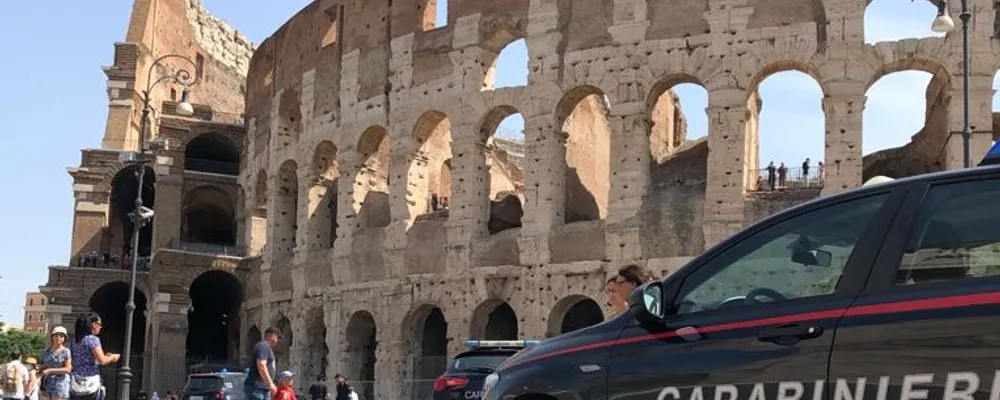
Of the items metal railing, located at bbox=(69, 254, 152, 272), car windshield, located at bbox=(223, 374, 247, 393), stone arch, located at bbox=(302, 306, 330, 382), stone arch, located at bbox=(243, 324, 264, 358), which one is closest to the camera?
car windshield, located at bbox=(223, 374, 247, 393)

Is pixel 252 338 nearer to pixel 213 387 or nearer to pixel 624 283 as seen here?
pixel 213 387

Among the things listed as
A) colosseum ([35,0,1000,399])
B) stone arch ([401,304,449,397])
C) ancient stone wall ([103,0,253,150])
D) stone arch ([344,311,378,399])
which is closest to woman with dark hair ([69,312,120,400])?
colosseum ([35,0,1000,399])

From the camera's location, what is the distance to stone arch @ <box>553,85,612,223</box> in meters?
27.2

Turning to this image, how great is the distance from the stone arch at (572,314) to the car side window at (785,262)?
19.9 metres

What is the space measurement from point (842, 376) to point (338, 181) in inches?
1100

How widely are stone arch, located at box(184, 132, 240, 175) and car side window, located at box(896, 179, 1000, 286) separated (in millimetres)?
38846

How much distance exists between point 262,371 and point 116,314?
34.2 m

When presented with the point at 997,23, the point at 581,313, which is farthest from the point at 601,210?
the point at 997,23

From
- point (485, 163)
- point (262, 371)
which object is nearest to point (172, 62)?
point (485, 163)

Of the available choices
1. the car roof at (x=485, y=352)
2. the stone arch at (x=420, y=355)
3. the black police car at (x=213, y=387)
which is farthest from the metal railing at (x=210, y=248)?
the car roof at (x=485, y=352)

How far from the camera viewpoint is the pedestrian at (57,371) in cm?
1123

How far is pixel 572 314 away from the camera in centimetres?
2695

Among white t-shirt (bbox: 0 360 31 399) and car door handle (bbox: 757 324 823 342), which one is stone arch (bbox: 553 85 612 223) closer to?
white t-shirt (bbox: 0 360 31 399)

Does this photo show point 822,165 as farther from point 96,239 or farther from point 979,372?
point 96,239
